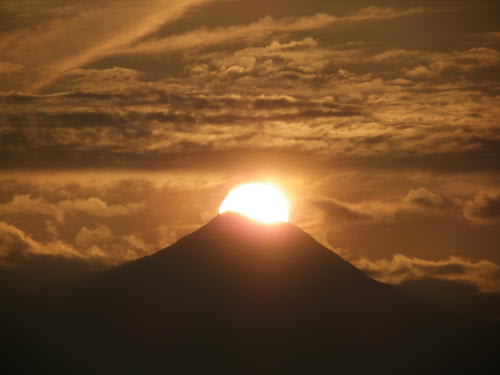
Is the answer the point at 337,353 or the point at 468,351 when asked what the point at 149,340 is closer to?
the point at 337,353

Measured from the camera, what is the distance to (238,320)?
184 metres

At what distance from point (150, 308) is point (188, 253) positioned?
12.2 metres

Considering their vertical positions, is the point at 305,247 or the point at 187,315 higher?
the point at 305,247

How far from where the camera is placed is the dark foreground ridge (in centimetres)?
17838

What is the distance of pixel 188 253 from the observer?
190 metres

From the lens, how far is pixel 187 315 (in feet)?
608

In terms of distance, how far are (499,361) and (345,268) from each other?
117ft

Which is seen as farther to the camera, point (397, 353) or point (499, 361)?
point (499, 361)

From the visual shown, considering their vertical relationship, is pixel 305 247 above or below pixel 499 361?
above

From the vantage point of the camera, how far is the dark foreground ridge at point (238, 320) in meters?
178

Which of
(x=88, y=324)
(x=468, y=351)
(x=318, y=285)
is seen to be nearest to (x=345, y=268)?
(x=318, y=285)

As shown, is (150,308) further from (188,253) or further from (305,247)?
(305,247)

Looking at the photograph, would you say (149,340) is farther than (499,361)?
No

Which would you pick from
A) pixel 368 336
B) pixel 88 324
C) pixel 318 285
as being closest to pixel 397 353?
pixel 368 336
